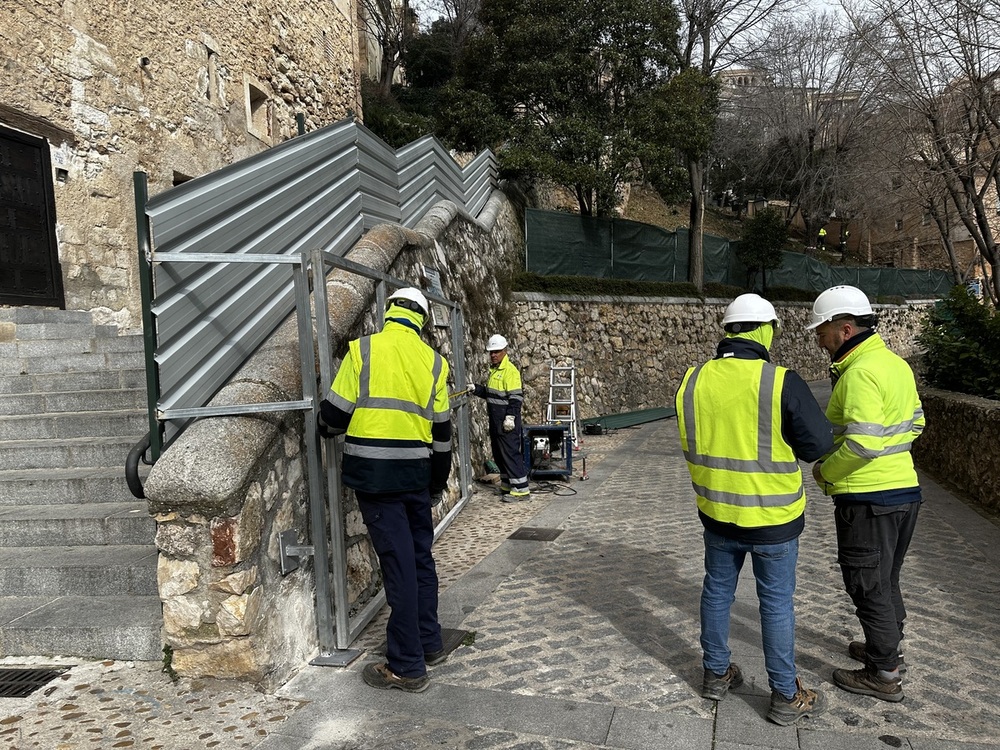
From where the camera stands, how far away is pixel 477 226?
12.0m

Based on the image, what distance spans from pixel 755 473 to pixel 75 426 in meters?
4.74

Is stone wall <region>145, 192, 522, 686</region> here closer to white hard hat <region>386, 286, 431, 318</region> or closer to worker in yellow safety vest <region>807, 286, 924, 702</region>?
white hard hat <region>386, 286, 431, 318</region>

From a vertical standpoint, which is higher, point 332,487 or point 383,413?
point 383,413

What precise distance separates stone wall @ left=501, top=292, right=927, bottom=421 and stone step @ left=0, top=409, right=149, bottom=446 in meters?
8.62

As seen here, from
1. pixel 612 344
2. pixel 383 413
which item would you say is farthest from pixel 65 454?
pixel 612 344

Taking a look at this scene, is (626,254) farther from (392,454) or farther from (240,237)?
(392,454)

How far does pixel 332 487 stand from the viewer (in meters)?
3.94

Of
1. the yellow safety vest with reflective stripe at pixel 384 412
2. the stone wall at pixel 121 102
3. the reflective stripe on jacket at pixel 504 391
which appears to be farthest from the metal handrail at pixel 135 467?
the stone wall at pixel 121 102

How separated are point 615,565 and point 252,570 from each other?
3045 millimetres

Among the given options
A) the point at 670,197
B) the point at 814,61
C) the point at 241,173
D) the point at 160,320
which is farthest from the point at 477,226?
the point at 814,61

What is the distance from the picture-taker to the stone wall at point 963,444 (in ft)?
22.5

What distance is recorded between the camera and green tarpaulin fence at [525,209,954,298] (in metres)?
15.6

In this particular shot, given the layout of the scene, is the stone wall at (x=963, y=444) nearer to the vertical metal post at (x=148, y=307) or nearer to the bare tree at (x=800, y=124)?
the vertical metal post at (x=148, y=307)

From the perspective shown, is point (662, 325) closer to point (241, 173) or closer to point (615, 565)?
point (615, 565)
